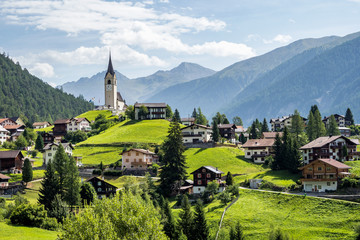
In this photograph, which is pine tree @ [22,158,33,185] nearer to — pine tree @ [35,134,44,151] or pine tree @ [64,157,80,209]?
pine tree @ [64,157,80,209]

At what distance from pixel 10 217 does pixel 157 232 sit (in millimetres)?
28021

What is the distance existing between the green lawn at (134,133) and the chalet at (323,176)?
55.1 metres

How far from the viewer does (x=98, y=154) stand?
435ft

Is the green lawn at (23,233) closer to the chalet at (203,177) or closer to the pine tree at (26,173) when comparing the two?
the pine tree at (26,173)

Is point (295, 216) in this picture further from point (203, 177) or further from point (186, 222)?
point (203, 177)

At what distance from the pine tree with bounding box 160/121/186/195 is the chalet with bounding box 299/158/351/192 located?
1007 inches

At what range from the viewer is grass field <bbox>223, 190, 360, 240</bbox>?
7238 centimetres

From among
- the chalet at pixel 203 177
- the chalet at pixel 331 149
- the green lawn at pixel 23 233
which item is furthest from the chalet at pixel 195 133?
the green lawn at pixel 23 233

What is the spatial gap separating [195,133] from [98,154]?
28.3m

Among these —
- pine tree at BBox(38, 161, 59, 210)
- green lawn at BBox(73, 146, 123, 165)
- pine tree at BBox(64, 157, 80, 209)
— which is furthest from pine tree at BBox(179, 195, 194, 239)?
green lawn at BBox(73, 146, 123, 165)

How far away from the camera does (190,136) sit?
137250 millimetres

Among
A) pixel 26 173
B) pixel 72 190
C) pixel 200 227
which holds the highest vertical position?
pixel 26 173

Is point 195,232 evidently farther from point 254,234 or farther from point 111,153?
point 111,153

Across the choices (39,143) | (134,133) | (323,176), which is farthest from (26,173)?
(323,176)
